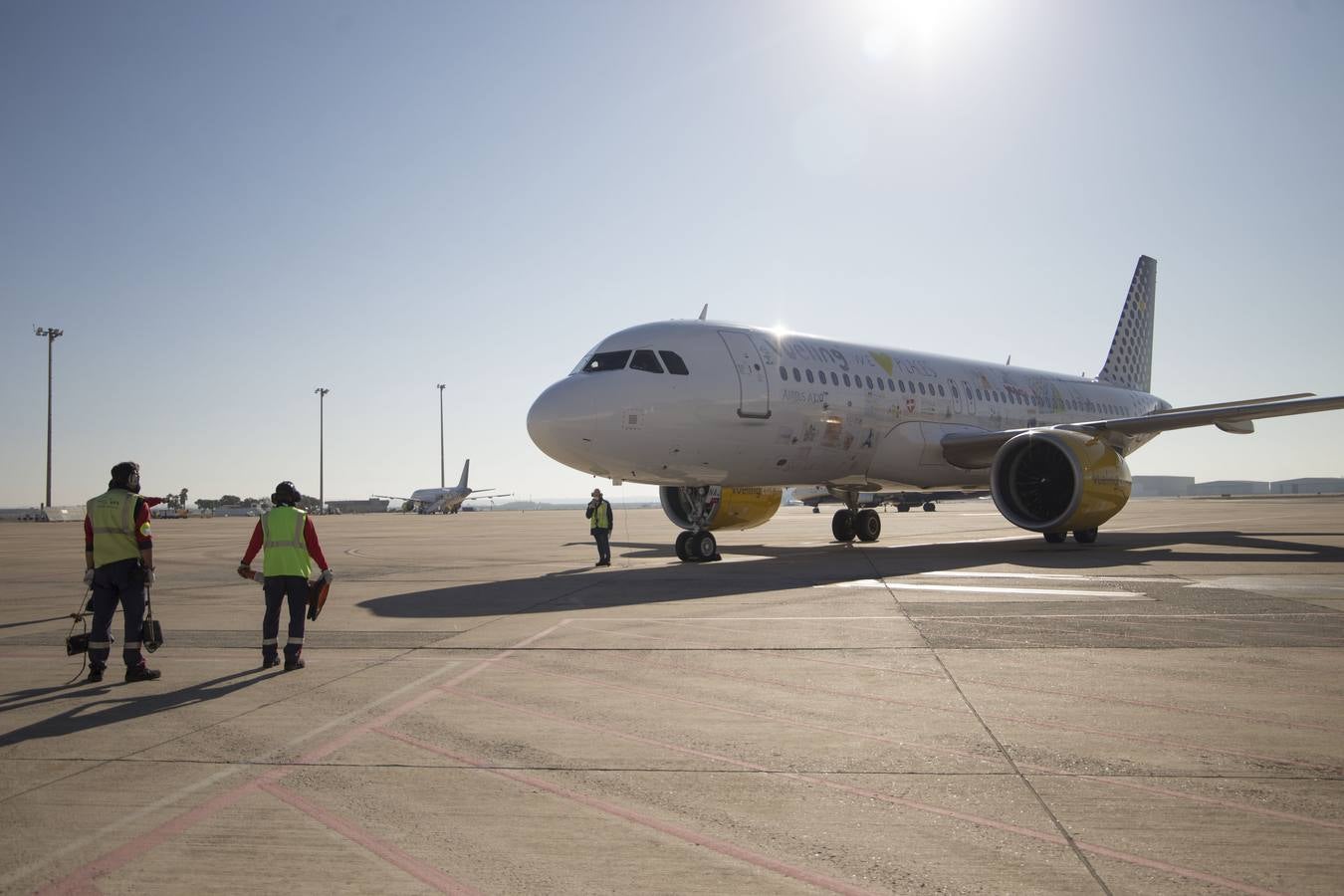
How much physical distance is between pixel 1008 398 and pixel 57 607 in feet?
66.9

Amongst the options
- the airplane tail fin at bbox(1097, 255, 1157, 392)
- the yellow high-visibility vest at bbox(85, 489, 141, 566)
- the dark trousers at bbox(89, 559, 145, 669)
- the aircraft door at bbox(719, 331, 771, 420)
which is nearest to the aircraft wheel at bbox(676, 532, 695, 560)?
the aircraft door at bbox(719, 331, 771, 420)

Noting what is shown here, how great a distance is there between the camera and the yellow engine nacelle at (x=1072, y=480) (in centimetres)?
1777

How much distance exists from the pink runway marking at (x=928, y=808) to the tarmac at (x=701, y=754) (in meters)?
0.02

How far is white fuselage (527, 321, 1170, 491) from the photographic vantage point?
Answer: 51.0 ft

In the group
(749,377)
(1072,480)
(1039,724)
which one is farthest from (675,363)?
(1039,724)

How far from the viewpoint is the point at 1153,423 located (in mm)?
20172

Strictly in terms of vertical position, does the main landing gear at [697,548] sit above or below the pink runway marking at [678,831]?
above

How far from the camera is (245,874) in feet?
10.7

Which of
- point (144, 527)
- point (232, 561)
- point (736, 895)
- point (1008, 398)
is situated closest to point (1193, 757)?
point (736, 895)

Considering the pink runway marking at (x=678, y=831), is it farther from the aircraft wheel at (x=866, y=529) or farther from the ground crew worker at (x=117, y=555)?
the aircraft wheel at (x=866, y=529)

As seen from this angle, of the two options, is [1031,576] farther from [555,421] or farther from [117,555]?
[117,555]

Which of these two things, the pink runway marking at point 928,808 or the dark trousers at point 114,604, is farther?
the dark trousers at point 114,604

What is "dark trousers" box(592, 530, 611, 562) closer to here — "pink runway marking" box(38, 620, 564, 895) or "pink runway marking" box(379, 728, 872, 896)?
"pink runway marking" box(38, 620, 564, 895)

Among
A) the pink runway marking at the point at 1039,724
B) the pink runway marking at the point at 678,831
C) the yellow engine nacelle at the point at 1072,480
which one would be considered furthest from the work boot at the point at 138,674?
the yellow engine nacelle at the point at 1072,480
